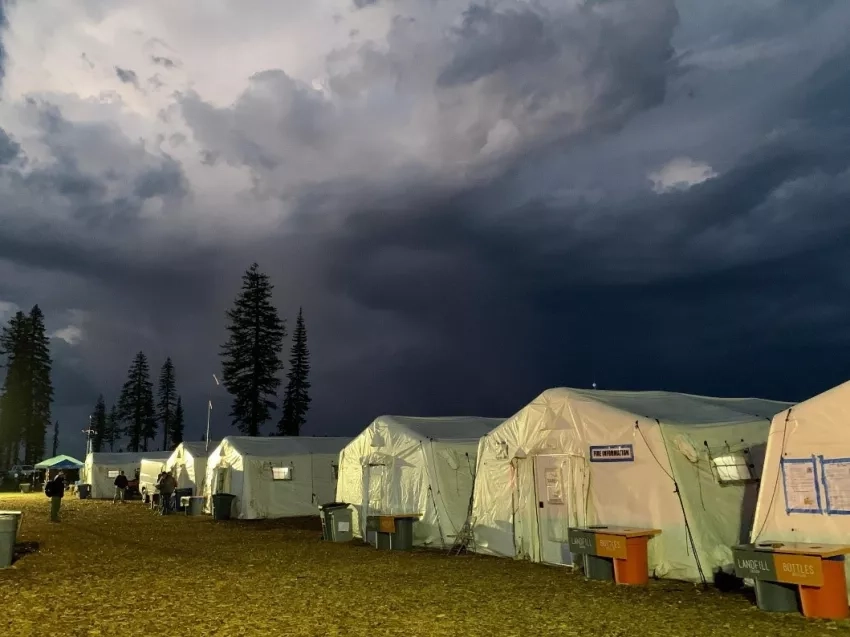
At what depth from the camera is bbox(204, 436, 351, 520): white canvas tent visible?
29.8m

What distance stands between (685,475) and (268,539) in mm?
12964

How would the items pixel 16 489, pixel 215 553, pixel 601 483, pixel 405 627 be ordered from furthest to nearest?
pixel 16 489 < pixel 215 553 < pixel 601 483 < pixel 405 627

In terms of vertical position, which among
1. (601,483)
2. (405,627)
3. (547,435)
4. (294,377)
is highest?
(294,377)

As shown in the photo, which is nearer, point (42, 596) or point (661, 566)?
point (42, 596)

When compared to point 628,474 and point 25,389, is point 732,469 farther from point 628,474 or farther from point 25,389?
point 25,389

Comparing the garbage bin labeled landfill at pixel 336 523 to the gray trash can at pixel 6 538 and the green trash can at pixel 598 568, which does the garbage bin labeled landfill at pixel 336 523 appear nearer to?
the gray trash can at pixel 6 538

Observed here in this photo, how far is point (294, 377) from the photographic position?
71188 mm

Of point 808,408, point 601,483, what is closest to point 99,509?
point 601,483

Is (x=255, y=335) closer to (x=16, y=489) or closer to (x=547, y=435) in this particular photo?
(x=16, y=489)

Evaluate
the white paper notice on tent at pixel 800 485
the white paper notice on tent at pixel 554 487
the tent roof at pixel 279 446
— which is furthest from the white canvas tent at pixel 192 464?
the white paper notice on tent at pixel 800 485

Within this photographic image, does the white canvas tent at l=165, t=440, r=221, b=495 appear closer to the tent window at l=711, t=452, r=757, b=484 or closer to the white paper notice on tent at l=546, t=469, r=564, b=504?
the white paper notice on tent at l=546, t=469, r=564, b=504

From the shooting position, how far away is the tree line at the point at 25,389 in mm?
68562

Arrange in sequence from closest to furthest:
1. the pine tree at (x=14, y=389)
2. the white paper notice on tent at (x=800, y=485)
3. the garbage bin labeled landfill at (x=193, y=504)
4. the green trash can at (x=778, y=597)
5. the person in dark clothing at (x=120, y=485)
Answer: the green trash can at (x=778, y=597), the white paper notice on tent at (x=800, y=485), the garbage bin labeled landfill at (x=193, y=504), the person in dark clothing at (x=120, y=485), the pine tree at (x=14, y=389)

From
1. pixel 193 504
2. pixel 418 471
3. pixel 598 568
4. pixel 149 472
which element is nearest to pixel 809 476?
pixel 598 568
